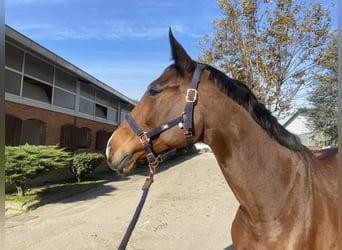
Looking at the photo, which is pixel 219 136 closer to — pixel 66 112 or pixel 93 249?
pixel 93 249

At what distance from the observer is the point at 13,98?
1028 centimetres

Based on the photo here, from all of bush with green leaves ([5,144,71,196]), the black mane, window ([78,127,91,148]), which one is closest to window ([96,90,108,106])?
window ([78,127,91,148])

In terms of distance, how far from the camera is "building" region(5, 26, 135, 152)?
10.2m

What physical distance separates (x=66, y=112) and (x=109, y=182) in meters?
3.73

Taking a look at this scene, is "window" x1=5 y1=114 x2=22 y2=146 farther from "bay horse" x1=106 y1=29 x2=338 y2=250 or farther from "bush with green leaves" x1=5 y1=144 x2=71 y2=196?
"bay horse" x1=106 y1=29 x2=338 y2=250

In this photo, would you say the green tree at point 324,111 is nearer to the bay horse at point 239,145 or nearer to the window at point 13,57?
the window at point 13,57

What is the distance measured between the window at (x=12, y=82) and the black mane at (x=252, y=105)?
390 inches

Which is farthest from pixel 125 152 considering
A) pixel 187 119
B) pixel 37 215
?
pixel 37 215

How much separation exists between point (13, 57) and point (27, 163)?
439 cm

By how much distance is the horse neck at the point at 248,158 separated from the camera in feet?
6.15

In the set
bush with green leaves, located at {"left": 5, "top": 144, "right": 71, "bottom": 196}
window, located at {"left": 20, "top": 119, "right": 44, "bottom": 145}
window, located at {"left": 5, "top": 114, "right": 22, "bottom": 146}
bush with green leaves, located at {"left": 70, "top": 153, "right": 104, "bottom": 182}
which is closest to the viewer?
bush with green leaves, located at {"left": 5, "top": 144, "right": 71, "bottom": 196}

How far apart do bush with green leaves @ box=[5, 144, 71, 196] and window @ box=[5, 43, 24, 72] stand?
3.48 metres

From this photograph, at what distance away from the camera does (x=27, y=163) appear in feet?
26.1

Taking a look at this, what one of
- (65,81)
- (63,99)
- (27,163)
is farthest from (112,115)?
(27,163)
